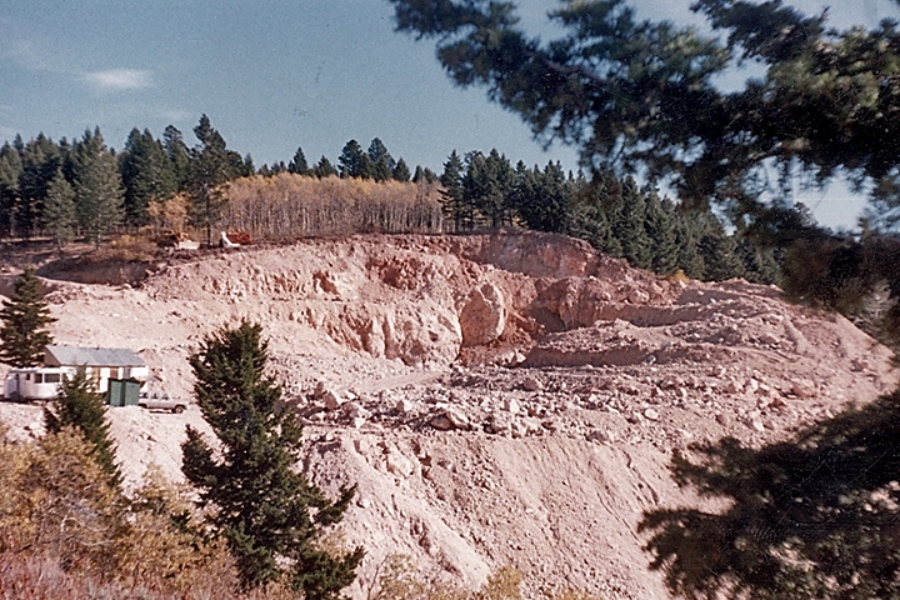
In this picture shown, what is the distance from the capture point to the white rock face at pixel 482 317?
34.2 meters

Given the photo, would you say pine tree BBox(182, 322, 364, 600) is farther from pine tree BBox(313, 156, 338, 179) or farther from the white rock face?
pine tree BBox(313, 156, 338, 179)

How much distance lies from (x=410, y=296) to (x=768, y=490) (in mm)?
28564

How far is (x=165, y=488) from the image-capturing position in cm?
729

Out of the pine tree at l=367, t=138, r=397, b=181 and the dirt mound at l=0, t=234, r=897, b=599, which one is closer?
the dirt mound at l=0, t=234, r=897, b=599

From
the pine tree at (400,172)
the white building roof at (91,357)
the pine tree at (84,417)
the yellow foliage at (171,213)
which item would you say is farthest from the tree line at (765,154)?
the pine tree at (400,172)

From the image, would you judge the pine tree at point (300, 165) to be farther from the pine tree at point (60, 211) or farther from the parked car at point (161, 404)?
the parked car at point (161, 404)

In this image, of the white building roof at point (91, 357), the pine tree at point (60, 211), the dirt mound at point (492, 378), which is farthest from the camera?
the pine tree at point (60, 211)

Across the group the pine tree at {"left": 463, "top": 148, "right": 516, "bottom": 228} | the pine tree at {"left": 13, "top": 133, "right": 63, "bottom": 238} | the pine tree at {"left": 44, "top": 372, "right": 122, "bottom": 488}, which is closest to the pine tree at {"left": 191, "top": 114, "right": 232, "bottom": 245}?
the pine tree at {"left": 13, "top": 133, "right": 63, "bottom": 238}

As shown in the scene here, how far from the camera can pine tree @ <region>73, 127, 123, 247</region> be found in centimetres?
3619

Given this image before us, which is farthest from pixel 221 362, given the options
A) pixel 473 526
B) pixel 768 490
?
pixel 768 490

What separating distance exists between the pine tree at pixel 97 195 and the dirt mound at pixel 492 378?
10.8 m

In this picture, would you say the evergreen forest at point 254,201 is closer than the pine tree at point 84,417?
No

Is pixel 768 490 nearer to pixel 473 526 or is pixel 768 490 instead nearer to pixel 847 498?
pixel 847 498

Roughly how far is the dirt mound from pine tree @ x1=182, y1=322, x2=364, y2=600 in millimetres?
1565
